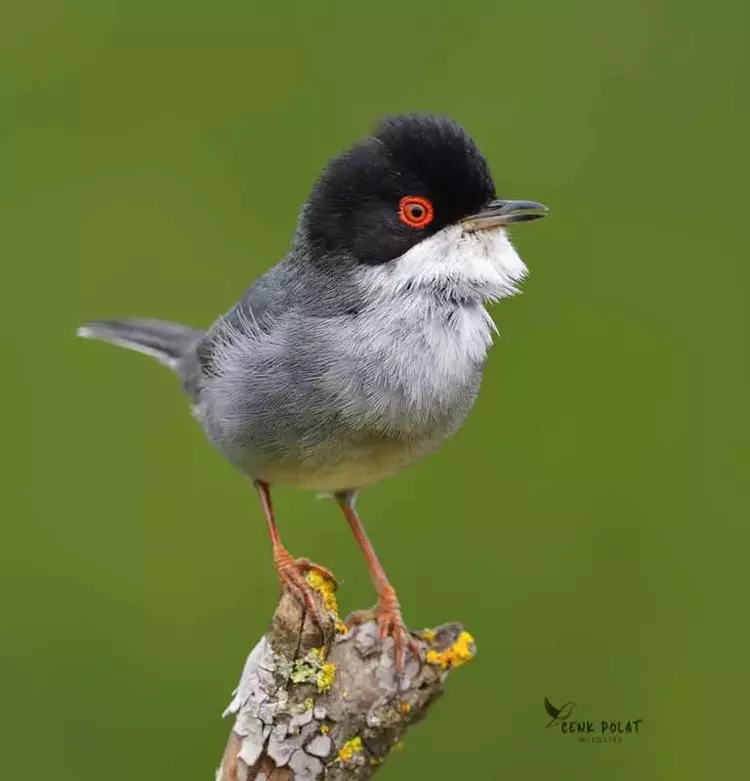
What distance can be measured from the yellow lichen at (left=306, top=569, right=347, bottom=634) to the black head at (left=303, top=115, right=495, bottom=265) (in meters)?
1.00

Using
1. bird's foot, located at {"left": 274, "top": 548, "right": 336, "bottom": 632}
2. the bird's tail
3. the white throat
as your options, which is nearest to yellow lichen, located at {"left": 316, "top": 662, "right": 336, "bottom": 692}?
bird's foot, located at {"left": 274, "top": 548, "right": 336, "bottom": 632}

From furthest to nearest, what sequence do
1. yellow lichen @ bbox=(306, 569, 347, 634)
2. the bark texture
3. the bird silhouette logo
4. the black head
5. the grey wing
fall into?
the bird silhouette logo → the grey wing → the black head → yellow lichen @ bbox=(306, 569, 347, 634) → the bark texture

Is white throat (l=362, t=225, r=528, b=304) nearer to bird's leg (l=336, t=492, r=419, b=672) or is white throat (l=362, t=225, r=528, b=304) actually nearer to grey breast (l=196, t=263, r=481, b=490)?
grey breast (l=196, t=263, r=481, b=490)

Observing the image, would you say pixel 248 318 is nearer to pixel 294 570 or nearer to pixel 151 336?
pixel 294 570

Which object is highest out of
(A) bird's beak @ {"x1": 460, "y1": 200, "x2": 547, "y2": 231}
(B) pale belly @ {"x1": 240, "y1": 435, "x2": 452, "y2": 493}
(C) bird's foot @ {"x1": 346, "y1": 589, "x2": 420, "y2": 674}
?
(A) bird's beak @ {"x1": 460, "y1": 200, "x2": 547, "y2": 231}

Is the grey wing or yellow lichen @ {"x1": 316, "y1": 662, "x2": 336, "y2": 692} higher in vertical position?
the grey wing

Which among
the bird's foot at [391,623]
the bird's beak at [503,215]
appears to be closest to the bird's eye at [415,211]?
the bird's beak at [503,215]

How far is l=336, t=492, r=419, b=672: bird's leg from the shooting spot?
3445 mm

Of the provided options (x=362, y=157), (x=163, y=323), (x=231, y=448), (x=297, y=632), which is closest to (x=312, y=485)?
(x=231, y=448)

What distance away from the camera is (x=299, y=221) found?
3.86 metres

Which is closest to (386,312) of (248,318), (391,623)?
(248,318)

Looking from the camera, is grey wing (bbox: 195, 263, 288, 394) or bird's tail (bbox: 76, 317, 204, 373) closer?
grey wing (bbox: 195, 263, 288, 394)

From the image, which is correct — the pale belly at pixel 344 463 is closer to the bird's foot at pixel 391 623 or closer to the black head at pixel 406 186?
the bird's foot at pixel 391 623

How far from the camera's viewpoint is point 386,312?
356 centimetres
